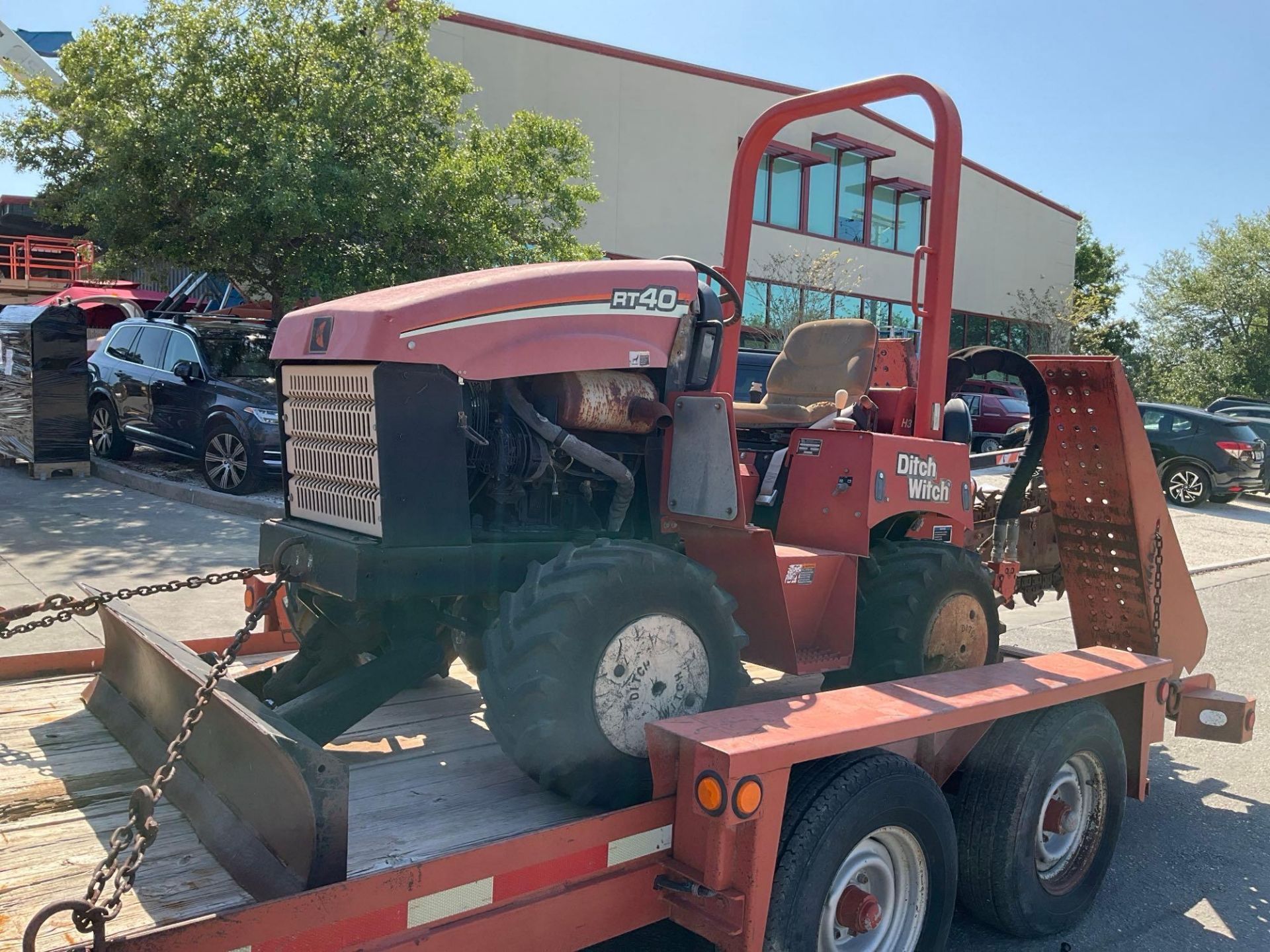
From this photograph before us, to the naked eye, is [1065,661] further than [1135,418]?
No

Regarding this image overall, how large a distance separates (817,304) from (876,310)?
116 inches

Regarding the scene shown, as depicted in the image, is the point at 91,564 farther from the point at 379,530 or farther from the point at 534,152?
the point at 534,152

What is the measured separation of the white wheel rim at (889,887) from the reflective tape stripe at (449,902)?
46.0 inches

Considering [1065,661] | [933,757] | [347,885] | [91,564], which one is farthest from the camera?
[91,564]

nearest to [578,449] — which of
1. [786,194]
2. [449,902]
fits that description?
A: [449,902]

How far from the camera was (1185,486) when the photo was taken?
18609 mm

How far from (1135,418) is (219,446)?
385 inches

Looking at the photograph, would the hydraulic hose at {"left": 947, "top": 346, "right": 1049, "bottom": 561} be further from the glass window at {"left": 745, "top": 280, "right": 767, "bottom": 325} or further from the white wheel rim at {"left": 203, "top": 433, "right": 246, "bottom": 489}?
the glass window at {"left": 745, "top": 280, "right": 767, "bottom": 325}

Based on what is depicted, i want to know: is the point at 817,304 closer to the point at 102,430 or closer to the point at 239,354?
the point at 239,354

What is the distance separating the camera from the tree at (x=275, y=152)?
12.4 m

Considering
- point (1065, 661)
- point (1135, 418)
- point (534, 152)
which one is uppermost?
point (534, 152)

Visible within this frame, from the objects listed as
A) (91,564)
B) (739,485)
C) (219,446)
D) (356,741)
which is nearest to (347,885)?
(356,741)

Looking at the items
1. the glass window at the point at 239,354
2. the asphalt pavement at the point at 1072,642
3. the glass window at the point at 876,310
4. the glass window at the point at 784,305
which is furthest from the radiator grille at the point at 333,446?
the glass window at the point at 876,310

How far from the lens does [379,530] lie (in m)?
3.33
